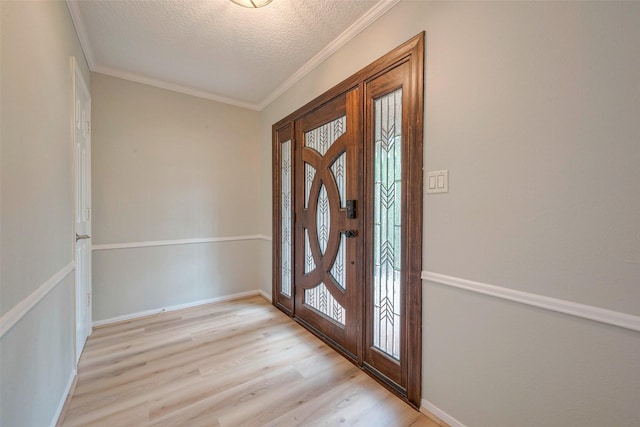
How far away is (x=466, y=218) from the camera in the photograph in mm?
1376

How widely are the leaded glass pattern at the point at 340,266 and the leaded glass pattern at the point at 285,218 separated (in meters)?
0.81

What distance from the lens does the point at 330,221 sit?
232 centimetres

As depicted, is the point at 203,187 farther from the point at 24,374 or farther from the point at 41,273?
the point at 24,374

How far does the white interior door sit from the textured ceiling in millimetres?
434

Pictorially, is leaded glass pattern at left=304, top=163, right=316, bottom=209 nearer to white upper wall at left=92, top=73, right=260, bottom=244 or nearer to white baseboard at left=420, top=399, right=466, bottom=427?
white upper wall at left=92, top=73, right=260, bottom=244

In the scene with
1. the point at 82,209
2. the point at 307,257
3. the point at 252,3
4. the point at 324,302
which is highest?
the point at 252,3

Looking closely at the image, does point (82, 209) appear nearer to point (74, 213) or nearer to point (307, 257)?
point (74, 213)

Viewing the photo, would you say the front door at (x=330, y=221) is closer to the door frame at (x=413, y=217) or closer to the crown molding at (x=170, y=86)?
the door frame at (x=413, y=217)

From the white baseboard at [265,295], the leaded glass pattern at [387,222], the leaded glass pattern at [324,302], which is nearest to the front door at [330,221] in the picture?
the leaded glass pattern at [324,302]

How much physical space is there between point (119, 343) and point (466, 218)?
299 cm

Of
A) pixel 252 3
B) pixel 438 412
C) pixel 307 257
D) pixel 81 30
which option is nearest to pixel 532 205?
pixel 438 412

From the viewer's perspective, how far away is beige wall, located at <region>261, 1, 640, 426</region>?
95 centimetres

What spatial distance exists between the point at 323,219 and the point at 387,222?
2.52 ft

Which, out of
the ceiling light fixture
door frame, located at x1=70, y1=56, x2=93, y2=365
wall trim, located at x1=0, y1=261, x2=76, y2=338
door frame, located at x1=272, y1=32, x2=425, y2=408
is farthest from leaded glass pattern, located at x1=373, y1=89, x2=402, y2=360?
door frame, located at x1=70, y1=56, x2=93, y2=365
